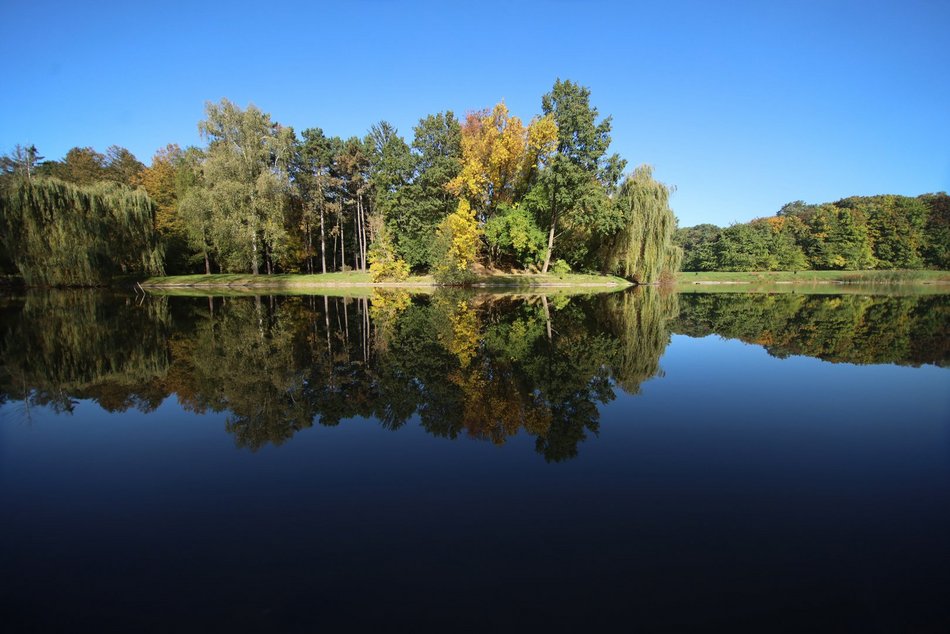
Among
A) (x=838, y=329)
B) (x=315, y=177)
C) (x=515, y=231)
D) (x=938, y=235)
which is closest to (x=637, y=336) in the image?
(x=838, y=329)

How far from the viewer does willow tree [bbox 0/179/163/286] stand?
96.6ft

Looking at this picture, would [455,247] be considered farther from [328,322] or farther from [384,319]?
[328,322]

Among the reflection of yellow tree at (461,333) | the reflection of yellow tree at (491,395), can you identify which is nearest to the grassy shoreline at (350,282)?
the reflection of yellow tree at (461,333)

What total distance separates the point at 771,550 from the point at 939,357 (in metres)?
12.3

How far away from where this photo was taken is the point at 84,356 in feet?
38.5

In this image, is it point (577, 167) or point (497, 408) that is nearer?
point (497, 408)

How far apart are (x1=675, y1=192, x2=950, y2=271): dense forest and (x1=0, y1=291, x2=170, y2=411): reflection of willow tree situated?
7141 cm

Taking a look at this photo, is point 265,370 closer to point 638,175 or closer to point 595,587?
point 595,587

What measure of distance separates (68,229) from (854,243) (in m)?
92.6

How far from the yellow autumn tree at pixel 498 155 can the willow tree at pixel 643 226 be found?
8560mm

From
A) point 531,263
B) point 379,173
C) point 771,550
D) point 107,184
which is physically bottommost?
point 771,550

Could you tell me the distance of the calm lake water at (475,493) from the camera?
10.2 feet

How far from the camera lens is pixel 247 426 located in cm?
681

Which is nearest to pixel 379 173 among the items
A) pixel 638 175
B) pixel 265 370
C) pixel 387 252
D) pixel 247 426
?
pixel 387 252
